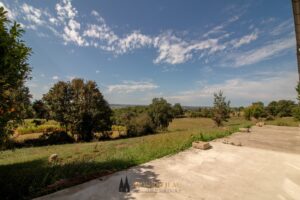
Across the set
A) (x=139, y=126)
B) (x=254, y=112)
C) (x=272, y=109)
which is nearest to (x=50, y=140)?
(x=139, y=126)

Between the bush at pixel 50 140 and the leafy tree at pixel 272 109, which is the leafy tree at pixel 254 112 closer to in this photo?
the leafy tree at pixel 272 109

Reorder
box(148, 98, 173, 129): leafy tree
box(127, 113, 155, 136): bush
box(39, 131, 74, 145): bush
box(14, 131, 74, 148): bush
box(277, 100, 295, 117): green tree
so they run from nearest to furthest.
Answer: box(14, 131, 74, 148): bush
box(39, 131, 74, 145): bush
box(127, 113, 155, 136): bush
box(148, 98, 173, 129): leafy tree
box(277, 100, 295, 117): green tree

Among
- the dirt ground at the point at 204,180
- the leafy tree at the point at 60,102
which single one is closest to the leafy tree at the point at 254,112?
the dirt ground at the point at 204,180

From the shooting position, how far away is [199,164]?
618 cm

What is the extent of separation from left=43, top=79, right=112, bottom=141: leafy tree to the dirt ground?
22441mm

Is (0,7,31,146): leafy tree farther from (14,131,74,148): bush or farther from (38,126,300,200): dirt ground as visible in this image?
(14,131,74,148): bush

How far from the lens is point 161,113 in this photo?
131 ft

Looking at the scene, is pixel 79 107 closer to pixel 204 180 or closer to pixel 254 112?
pixel 204 180

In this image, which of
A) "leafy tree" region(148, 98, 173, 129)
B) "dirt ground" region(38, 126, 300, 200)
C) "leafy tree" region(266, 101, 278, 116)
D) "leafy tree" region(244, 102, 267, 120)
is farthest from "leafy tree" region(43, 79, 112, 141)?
"leafy tree" region(266, 101, 278, 116)

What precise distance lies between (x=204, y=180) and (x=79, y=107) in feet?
82.0

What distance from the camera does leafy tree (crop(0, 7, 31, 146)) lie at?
13.3ft

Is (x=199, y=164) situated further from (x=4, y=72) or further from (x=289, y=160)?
(x=4, y=72)

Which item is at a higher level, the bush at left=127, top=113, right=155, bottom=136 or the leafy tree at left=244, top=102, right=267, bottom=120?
the leafy tree at left=244, top=102, right=267, bottom=120

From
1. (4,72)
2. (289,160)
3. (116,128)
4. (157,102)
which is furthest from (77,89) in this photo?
(289,160)
